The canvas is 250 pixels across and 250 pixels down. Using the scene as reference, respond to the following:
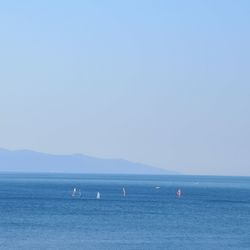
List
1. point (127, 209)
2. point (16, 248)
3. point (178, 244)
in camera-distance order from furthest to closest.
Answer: point (127, 209) → point (178, 244) → point (16, 248)

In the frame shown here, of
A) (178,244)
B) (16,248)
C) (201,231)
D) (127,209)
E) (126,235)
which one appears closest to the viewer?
(16,248)

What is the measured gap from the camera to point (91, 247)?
77.9m

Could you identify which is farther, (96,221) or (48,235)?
(96,221)

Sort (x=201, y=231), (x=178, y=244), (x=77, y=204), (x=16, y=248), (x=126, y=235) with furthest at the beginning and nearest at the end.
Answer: (x=77, y=204)
(x=201, y=231)
(x=126, y=235)
(x=178, y=244)
(x=16, y=248)

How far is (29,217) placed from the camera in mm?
113625

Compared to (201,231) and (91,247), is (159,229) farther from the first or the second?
(91,247)

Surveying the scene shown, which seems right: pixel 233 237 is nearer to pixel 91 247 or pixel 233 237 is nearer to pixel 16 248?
pixel 91 247

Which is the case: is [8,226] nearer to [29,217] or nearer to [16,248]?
[29,217]

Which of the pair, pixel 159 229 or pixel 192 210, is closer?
pixel 159 229

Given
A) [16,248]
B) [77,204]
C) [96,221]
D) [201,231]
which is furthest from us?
[77,204]

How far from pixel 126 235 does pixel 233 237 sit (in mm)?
10592

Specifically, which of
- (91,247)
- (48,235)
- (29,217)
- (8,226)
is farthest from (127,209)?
(91,247)

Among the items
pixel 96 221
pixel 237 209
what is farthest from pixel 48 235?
pixel 237 209

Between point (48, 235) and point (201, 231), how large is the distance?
17449mm
